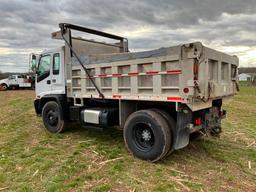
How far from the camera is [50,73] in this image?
788 centimetres

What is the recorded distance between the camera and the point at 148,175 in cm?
467

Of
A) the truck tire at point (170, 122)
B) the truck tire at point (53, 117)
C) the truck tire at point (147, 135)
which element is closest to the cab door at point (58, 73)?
the truck tire at point (53, 117)

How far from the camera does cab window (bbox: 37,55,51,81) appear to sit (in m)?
7.93

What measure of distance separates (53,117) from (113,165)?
11.0 ft

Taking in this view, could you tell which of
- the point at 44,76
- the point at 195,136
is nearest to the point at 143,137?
the point at 195,136

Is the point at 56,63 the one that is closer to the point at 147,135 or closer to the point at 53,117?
the point at 53,117

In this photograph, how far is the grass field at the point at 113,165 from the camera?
4281 millimetres

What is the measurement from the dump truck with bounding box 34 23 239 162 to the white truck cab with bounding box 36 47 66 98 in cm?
3

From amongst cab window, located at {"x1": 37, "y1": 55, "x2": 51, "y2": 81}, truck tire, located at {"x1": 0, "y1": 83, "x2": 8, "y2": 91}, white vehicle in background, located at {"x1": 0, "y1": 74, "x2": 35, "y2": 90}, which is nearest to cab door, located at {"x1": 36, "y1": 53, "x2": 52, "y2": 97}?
cab window, located at {"x1": 37, "y1": 55, "x2": 51, "y2": 81}

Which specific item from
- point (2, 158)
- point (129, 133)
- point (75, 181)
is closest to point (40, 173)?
point (75, 181)

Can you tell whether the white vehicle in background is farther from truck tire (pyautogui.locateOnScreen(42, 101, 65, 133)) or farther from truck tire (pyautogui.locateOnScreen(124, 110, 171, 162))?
truck tire (pyautogui.locateOnScreen(124, 110, 171, 162))

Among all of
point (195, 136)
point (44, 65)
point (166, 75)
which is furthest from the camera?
point (44, 65)

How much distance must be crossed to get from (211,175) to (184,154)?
1.20m

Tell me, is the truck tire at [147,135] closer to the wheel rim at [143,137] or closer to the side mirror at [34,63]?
the wheel rim at [143,137]
